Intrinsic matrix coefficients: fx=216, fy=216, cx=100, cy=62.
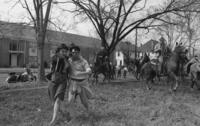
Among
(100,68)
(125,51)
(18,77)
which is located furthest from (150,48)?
(18,77)

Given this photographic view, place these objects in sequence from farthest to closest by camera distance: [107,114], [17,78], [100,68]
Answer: [17,78], [100,68], [107,114]

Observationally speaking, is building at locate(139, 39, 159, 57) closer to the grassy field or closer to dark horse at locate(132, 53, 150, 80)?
dark horse at locate(132, 53, 150, 80)

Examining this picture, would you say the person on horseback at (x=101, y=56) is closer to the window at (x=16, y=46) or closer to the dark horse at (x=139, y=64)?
the dark horse at (x=139, y=64)

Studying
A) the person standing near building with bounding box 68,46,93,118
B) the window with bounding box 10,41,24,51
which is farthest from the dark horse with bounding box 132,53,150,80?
the window with bounding box 10,41,24,51

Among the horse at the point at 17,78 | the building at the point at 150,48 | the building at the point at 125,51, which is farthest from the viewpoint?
the building at the point at 125,51

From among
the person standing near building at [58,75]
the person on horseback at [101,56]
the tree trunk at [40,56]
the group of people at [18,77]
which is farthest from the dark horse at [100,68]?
the person standing near building at [58,75]

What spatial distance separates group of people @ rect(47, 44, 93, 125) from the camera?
16.5 feet

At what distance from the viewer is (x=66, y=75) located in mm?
5223

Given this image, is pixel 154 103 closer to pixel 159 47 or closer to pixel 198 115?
pixel 198 115

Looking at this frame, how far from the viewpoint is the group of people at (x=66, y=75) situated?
16.5 feet

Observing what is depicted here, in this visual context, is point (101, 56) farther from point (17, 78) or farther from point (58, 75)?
point (58, 75)

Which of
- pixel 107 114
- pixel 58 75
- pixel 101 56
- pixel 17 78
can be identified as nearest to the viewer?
pixel 58 75

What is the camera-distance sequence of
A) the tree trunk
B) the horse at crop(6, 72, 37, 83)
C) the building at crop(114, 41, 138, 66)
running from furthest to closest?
the building at crop(114, 41, 138, 66)
the horse at crop(6, 72, 37, 83)
the tree trunk

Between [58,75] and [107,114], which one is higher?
[58,75]
